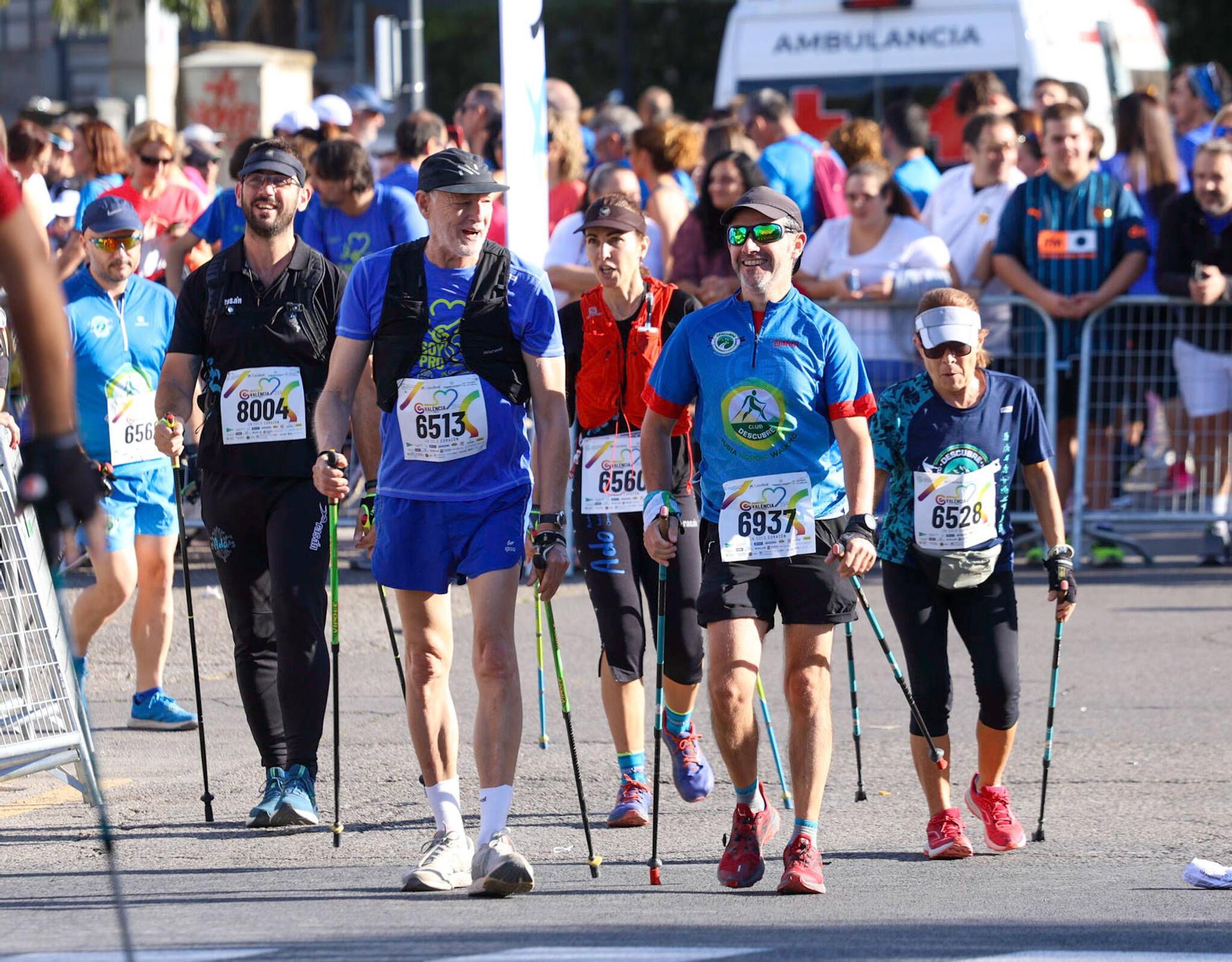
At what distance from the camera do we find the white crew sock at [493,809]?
6.14 m

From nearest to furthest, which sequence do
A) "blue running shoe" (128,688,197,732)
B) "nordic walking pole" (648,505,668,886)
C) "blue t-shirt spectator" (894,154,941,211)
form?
"nordic walking pole" (648,505,668,886) < "blue running shoe" (128,688,197,732) < "blue t-shirt spectator" (894,154,941,211)

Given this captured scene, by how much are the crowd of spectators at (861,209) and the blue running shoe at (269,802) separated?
3948 millimetres

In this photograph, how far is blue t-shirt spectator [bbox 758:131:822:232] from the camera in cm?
1292

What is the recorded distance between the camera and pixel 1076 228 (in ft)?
39.1

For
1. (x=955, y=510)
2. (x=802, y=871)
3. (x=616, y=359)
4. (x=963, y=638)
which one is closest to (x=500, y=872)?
(x=802, y=871)

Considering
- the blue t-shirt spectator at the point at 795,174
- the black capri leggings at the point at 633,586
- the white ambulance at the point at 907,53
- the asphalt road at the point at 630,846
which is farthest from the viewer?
the white ambulance at the point at 907,53

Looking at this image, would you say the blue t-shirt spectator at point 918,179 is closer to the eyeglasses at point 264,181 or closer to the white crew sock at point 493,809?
the eyeglasses at point 264,181

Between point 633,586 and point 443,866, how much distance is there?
4.94 feet

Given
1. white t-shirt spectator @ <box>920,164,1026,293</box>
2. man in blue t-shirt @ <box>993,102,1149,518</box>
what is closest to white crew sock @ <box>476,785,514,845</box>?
man in blue t-shirt @ <box>993,102,1149,518</box>

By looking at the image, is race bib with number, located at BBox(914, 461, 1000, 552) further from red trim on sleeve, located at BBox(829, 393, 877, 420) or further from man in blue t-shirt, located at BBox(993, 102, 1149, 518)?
man in blue t-shirt, located at BBox(993, 102, 1149, 518)

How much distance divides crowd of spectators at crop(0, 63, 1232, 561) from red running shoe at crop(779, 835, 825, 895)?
519 centimetres

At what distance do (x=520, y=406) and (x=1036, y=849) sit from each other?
2.17 meters

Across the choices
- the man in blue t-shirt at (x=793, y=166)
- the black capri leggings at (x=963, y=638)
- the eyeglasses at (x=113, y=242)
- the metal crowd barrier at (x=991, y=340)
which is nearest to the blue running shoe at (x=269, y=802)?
the black capri leggings at (x=963, y=638)

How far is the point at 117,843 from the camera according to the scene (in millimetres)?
6777
